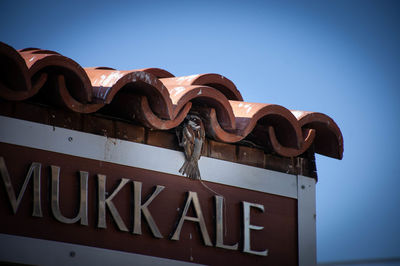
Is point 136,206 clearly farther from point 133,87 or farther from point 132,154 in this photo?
point 133,87

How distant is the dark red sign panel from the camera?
4.58 m

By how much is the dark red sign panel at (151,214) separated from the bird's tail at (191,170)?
0.04 m

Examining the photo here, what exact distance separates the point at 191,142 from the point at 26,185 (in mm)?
1220

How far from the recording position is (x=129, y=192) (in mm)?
5008

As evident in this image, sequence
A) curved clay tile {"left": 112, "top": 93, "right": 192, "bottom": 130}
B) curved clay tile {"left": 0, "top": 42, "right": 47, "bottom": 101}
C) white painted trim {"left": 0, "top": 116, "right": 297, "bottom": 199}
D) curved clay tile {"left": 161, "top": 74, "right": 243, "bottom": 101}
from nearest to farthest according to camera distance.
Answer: curved clay tile {"left": 0, "top": 42, "right": 47, "bottom": 101}
white painted trim {"left": 0, "top": 116, "right": 297, "bottom": 199}
curved clay tile {"left": 112, "top": 93, "right": 192, "bottom": 130}
curved clay tile {"left": 161, "top": 74, "right": 243, "bottom": 101}

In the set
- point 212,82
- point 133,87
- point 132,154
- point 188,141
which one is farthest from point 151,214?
point 212,82

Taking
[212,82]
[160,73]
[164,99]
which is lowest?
[164,99]

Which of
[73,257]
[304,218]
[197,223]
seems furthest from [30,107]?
[304,218]

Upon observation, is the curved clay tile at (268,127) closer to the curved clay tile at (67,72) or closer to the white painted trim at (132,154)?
the white painted trim at (132,154)

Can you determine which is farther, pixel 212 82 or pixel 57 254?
pixel 212 82

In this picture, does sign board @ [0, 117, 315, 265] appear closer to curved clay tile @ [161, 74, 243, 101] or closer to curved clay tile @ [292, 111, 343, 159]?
curved clay tile @ [292, 111, 343, 159]

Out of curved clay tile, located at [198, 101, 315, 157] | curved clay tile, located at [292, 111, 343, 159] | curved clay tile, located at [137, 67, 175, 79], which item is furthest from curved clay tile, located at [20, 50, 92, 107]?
curved clay tile, located at [292, 111, 343, 159]

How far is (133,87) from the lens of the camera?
16.1ft

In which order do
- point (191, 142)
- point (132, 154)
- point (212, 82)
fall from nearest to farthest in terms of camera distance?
point (132, 154) → point (191, 142) → point (212, 82)
